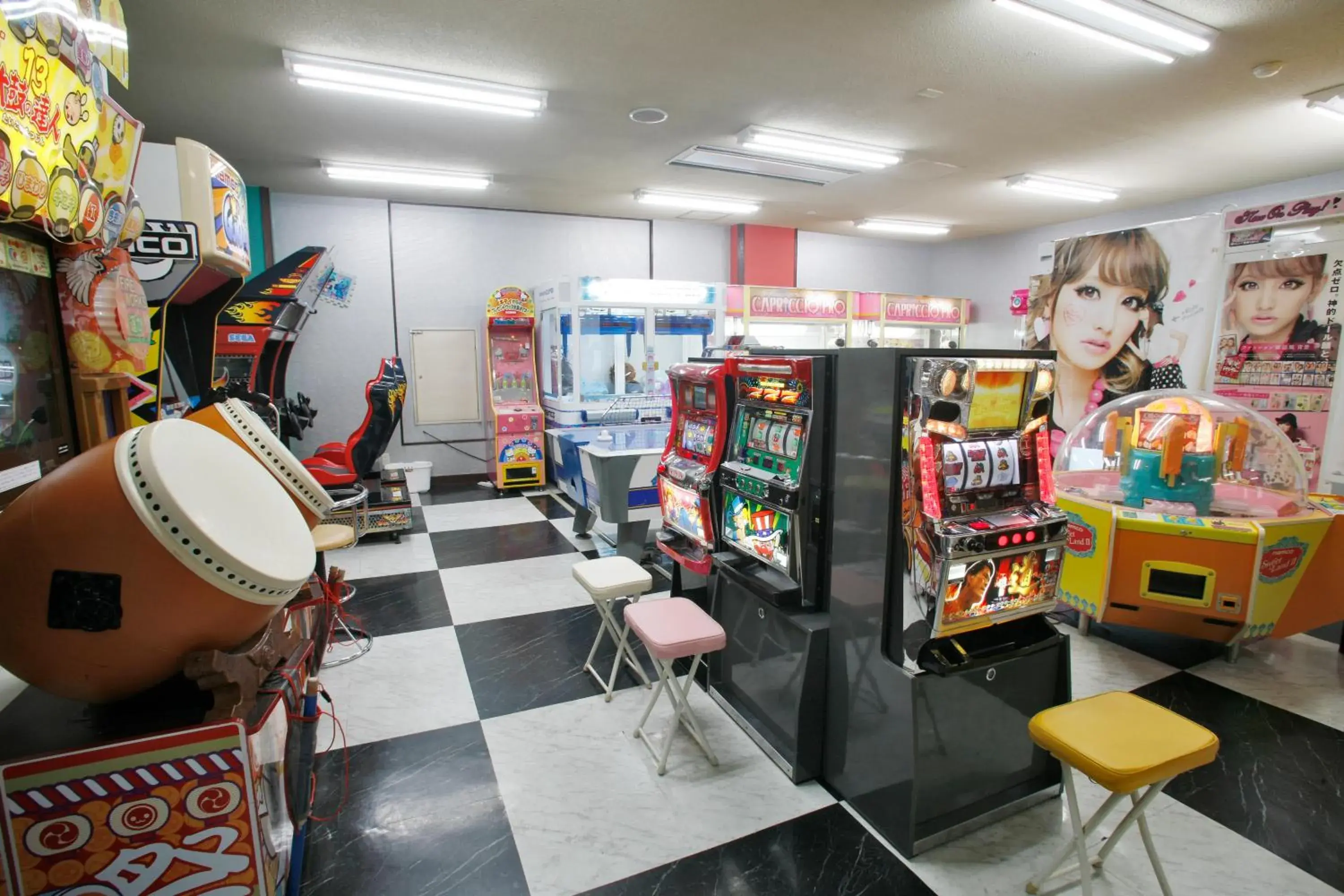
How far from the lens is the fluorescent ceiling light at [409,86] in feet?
11.6

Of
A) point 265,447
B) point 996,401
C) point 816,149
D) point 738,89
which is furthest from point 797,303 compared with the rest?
point 265,447

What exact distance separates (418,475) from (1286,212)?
717 centimetres

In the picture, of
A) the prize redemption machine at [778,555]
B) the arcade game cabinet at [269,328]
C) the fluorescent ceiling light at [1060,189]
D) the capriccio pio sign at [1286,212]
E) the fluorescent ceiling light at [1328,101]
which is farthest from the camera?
the fluorescent ceiling light at [1060,189]

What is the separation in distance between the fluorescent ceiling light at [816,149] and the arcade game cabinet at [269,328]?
142 inches

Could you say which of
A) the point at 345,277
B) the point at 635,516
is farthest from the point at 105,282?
the point at 345,277

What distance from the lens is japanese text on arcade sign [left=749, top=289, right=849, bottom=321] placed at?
7945 mm

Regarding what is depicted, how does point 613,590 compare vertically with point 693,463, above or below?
below

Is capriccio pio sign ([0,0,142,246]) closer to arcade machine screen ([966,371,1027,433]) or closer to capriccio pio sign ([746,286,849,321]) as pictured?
arcade machine screen ([966,371,1027,433])

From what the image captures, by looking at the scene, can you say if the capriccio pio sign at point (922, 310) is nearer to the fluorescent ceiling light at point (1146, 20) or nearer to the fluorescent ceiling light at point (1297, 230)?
the fluorescent ceiling light at point (1297, 230)

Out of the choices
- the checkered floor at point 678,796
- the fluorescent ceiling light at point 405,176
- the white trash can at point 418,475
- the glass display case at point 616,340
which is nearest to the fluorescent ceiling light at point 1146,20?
the checkered floor at point 678,796

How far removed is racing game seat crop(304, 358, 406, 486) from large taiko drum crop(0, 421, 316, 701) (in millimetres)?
4068

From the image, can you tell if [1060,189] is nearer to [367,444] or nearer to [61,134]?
[367,444]

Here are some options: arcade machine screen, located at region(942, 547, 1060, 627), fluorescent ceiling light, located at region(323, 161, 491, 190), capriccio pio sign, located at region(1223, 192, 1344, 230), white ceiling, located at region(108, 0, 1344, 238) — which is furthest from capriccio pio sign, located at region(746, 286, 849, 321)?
arcade machine screen, located at region(942, 547, 1060, 627)

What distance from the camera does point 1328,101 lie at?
411 cm
